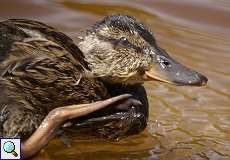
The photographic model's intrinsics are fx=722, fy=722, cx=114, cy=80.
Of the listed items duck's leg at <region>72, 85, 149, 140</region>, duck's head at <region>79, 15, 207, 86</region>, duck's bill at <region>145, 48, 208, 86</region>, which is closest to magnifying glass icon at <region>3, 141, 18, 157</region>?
duck's leg at <region>72, 85, 149, 140</region>

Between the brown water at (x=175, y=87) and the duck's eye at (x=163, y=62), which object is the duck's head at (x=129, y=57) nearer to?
the duck's eye at (x=163, y=62)

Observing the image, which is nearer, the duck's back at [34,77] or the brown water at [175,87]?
the duck's back at [34,77]

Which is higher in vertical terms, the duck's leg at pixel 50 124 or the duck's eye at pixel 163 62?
the duck's eye at pixel 163 62

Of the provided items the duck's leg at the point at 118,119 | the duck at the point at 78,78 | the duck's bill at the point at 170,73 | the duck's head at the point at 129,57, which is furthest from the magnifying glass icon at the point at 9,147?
the duck's bill at the point at 170,73

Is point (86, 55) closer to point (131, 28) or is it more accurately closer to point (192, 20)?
point (131, 28)

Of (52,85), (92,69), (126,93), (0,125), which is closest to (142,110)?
(126,93)

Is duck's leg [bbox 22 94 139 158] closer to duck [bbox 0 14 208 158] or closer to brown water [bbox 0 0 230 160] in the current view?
duck [bbox 0 14 208 158]
